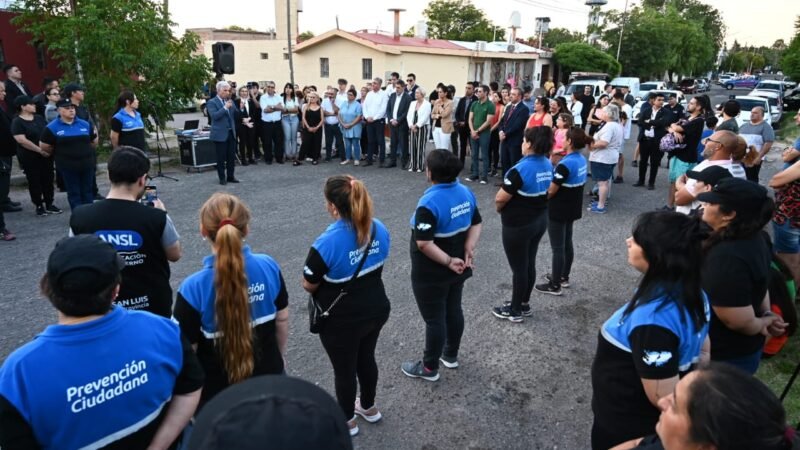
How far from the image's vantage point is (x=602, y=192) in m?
8.25

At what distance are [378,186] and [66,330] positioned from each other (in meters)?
8.26

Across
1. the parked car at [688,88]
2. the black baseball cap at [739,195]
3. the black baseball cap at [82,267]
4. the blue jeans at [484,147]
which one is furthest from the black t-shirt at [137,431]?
the parked car at [688,88]

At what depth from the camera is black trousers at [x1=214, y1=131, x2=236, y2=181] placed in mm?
9320

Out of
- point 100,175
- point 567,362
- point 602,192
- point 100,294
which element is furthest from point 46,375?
point 100,175

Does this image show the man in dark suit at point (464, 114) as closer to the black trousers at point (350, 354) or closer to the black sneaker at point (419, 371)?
the black sneaker at point (419, 371)

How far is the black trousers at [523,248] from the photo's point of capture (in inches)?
172

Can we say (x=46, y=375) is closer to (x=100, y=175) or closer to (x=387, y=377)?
(x=387, y=377)

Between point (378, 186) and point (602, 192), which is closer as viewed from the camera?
point (602, 192)

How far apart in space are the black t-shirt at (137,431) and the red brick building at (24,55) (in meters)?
18.1

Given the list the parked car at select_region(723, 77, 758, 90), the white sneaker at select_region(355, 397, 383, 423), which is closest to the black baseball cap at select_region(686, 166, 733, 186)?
the white sneaker at select_region(355, 397, 383, 423)

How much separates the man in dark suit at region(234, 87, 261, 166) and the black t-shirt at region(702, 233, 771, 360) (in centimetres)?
1001

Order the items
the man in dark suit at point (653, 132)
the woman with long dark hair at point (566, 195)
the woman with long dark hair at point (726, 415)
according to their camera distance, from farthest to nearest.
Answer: the man in dark suit at point (653, 132)
the woman with long dark hair at point (566, 195)
the woman with long dark hair at point (726, 415)

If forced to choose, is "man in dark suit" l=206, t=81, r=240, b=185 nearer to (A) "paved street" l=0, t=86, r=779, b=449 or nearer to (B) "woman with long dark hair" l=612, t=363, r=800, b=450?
(A) "paved street" l=0, t=86, r=779, b=449

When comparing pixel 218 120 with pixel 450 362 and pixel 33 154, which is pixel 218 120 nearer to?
pixel 33 154
